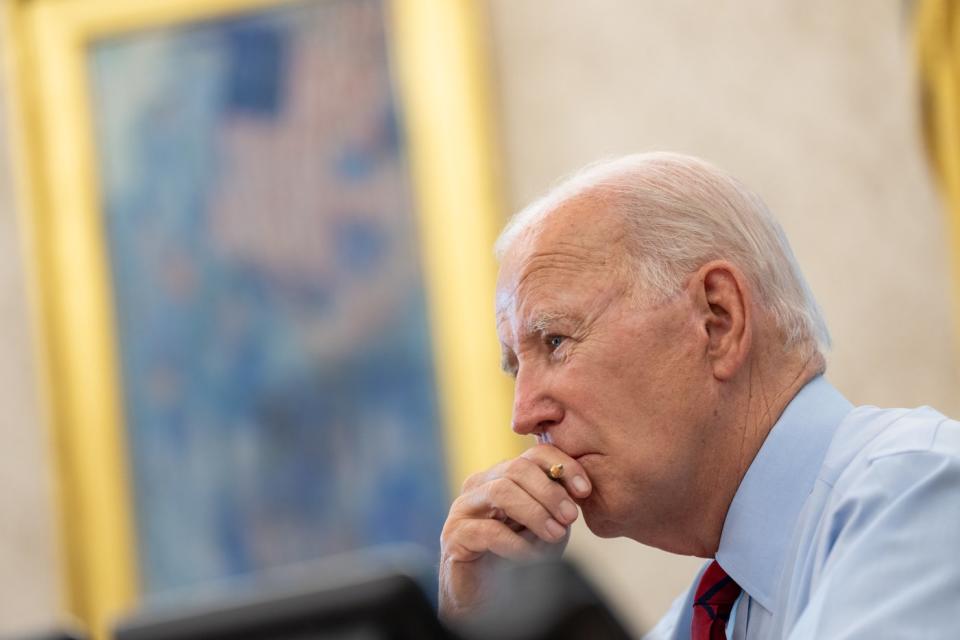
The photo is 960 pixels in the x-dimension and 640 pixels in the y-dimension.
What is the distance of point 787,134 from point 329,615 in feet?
11.3

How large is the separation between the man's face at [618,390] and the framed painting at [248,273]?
207 cm

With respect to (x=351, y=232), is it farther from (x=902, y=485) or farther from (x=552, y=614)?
(x=552, y=614)

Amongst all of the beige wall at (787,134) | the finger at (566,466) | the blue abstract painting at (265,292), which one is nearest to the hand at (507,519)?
the finger at (566,466)

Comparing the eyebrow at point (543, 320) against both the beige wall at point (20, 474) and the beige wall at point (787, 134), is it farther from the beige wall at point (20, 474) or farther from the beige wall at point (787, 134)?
the beige wall at point (20, 474)

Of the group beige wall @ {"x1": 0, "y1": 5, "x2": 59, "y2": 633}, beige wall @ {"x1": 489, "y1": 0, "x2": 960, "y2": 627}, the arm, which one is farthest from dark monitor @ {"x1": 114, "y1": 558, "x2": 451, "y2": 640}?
beige wall @ {"x1": 0, "y1": 5, "x2": 59, "y2": 633}

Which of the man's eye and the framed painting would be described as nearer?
the man's eye

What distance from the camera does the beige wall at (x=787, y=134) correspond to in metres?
3.78

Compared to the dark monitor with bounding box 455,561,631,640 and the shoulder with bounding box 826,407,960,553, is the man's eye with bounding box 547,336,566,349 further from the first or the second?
the dark monitor with bounding box 455,561,631,640

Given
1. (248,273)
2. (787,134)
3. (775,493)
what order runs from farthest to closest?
(248,273) < (787,134) < (775,493)

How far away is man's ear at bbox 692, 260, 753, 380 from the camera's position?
1.94 metres

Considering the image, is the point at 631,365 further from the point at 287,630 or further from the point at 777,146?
the point at 777,146

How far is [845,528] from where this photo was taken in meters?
1.53

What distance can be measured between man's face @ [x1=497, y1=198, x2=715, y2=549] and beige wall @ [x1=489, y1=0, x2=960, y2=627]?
1.75 m

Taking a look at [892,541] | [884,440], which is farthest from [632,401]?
[892,541]
